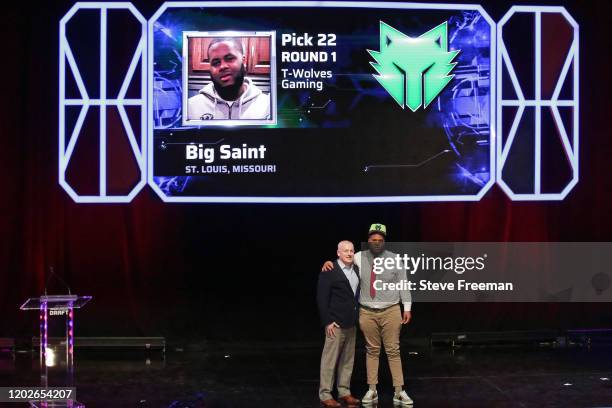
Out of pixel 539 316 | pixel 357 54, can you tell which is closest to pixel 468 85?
pixel 357 54

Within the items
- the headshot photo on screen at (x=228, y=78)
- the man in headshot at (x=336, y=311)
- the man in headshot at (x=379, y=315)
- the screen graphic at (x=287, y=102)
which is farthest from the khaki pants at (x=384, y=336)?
the headshot photo on screen at (x=228, y=78)

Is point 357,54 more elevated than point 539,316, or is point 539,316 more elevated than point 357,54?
point 357,54

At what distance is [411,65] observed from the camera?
27.6ft

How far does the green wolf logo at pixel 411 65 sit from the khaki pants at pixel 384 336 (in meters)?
2.68

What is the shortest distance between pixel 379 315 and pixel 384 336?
170 mm

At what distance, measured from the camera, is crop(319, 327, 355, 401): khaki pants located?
6.45 m

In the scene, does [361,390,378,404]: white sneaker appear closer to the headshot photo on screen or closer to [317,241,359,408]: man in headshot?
[317,241,359,408]: man in headshot

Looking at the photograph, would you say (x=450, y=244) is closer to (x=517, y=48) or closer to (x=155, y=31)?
(x=517, y=48)

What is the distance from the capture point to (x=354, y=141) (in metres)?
8.41

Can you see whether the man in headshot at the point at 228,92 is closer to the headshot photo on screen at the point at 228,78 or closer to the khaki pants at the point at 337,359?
the headshot photo on screen at the point at 228,78

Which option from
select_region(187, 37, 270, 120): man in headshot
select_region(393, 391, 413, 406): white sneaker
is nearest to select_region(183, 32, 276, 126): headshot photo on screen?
select_region(187, 37, 270, 120): man in headshot

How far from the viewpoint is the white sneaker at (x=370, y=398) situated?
6.57 meters

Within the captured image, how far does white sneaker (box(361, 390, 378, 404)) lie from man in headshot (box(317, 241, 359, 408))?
0.08m

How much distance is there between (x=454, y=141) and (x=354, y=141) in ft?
3.29
